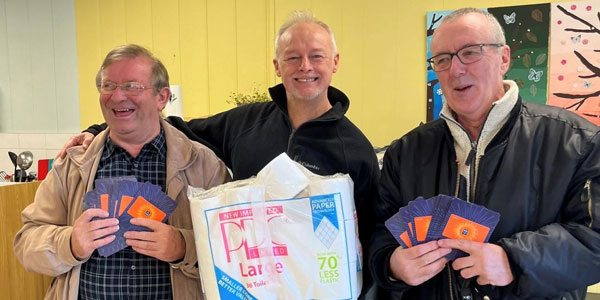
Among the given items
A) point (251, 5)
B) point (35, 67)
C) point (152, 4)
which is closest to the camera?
point (251, 5)

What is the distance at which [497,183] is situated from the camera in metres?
1.18

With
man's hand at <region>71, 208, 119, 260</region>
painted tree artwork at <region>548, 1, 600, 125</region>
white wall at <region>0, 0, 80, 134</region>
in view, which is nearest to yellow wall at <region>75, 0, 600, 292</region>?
white wall at <region>0, 0, 80, 134</region>

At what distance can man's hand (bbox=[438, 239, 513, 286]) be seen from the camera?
1.09m

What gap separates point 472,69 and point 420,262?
0.54 metres

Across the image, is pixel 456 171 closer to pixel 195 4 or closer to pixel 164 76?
pixel 164 76

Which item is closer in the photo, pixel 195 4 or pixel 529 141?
pixel 529 141

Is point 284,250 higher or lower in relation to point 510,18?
lower

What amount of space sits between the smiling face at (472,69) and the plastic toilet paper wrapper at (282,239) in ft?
1.41

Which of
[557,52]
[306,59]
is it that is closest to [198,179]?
[306,59]

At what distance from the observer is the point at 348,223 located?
1.17 metres

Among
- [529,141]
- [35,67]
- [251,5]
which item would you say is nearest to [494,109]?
[529,141]

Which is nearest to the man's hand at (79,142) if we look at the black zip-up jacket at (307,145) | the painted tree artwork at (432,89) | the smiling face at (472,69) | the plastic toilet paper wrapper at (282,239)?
the black zip-up jacket at (307,145)

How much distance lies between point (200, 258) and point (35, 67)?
157 inches

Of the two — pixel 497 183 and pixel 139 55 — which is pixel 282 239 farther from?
pixel 139 55
